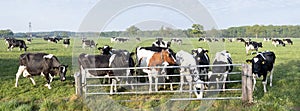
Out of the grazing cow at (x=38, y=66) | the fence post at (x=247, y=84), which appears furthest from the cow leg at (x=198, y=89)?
the grazing cow at (x=38, y=66)

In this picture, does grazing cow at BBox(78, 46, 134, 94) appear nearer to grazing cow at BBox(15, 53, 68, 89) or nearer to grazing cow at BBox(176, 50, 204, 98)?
grazing cow at BBox(15, 53, 68, 89)

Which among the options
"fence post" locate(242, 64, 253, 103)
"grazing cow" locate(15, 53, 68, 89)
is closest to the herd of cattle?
"grazing cow" locate(15, 53, 68, 89)

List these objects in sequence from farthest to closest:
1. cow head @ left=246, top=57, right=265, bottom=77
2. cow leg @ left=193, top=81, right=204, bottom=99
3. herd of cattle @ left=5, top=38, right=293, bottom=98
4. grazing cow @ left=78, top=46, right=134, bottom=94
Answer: cow head @ left=246, top=57, right=265, bottom=77, grazing cow @ left=78, top=46, right=134, bottom=94, herd of cattle @ left=5, top=38, right=293, bottom=98, cow leg @ left=193, top=81, right=204, bottom=99

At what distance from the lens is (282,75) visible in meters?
11.5

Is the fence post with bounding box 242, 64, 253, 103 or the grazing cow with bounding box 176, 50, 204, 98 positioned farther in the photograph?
the grazing cow with bounding box 176, 50, 204, 98

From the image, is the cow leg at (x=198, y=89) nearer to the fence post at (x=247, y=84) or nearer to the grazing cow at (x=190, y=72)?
the grazing cow at (x=190, y=72)

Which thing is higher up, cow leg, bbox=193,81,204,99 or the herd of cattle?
the herd of cattle

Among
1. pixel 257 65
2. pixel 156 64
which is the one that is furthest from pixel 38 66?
pixel 257 65

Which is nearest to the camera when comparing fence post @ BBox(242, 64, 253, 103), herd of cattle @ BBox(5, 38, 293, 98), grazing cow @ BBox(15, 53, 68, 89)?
fence post @ BBox(242, 64, 253, 103)

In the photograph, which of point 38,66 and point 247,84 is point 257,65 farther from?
point 38,66

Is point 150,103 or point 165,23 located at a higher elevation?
point 165,23

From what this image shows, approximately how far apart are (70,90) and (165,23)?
405cm

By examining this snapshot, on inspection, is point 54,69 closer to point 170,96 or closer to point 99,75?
point 99,75

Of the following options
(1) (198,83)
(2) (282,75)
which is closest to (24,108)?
(1) (198,83)
